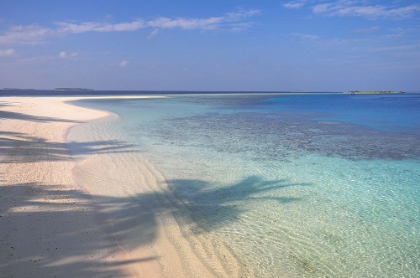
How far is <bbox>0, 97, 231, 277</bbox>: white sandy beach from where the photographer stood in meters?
4.36

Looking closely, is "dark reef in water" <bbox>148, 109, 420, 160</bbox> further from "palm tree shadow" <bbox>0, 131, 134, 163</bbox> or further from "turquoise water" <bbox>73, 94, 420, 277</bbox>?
"palm tree shadow" <bbox>0, 131, 134, 163</bbox>

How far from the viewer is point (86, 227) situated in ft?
18.2

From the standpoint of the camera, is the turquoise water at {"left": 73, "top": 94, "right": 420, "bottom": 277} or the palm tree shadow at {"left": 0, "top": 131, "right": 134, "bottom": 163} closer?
the turquoise water at {"left": 73, "top": 94, "right": 420, "bottom": 277}

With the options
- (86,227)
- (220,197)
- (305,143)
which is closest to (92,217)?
(86,227)

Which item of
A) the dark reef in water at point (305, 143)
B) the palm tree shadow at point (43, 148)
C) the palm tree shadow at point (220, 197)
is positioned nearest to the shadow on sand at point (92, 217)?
the palm tree shadow at point (220, 197)

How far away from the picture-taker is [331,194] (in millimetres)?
8023

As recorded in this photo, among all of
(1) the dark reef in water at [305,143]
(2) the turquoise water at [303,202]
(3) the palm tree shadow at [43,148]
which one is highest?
(3) the palm tree shadow at [43,148]

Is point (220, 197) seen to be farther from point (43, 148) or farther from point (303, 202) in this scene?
point (43, 148)

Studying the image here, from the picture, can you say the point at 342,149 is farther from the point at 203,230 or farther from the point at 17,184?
the point at 17,184

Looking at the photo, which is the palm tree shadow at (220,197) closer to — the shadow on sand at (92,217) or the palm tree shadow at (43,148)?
the shadow on sand at (92,217)

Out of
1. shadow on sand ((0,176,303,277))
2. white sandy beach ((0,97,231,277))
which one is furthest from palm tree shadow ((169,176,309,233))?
white sandy beach ((0,97,231,277))

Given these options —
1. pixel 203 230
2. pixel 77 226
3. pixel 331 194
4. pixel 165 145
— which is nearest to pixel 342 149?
pixel 331 194

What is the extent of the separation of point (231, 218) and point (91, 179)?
4.32 metres

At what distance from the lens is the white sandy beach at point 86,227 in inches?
172
